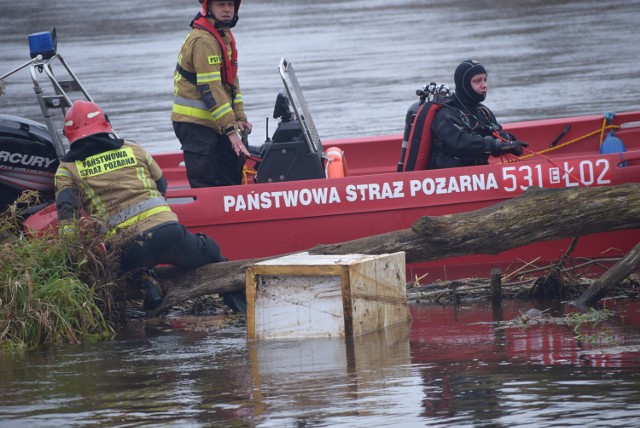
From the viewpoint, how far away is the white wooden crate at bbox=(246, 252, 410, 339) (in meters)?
7.86

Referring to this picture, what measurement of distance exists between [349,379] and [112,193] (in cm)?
255

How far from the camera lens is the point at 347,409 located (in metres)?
6.10

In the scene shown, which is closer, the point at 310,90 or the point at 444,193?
the point at 444,193

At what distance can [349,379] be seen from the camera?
676 centimetres

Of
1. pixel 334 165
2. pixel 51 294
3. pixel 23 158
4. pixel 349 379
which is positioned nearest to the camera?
pixel 349 379

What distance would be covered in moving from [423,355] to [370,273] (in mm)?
836

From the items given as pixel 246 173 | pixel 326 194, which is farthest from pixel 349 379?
pixel 246 173

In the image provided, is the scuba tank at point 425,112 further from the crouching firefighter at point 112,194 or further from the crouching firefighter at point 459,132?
the crouching firefighter at point 112,194

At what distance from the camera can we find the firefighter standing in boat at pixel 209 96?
954 centimetres

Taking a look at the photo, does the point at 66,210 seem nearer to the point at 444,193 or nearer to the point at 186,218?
the point at 186,218

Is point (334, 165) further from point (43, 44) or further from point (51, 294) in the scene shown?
point (51, 294)

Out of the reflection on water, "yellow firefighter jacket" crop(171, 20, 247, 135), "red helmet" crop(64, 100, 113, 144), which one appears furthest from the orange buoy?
"red helmet" crop(64, 100, 113, 144)

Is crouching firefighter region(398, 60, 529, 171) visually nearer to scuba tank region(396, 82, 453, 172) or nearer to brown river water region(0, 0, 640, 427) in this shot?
scuba tank region(396, 82, 453, 172)

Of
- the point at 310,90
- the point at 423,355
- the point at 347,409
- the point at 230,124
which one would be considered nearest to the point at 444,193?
the point at 230,124
